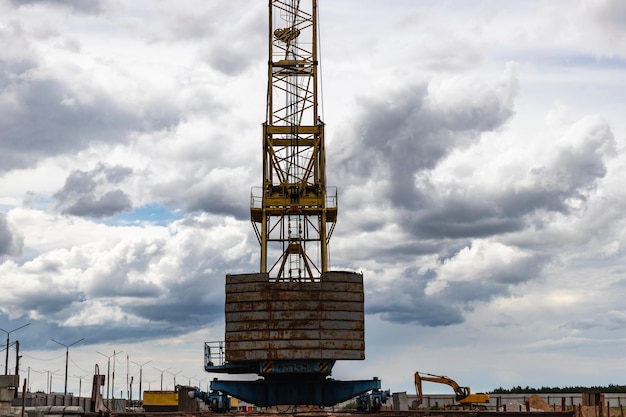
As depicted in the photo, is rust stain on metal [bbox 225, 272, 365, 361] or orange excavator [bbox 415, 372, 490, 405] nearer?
rust stain on metal [bbox 225, 272, 365, 361]

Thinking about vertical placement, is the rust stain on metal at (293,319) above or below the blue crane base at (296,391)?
above

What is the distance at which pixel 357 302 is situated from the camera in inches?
1623

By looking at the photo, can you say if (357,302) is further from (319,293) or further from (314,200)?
(314,200)

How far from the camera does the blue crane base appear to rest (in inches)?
1642

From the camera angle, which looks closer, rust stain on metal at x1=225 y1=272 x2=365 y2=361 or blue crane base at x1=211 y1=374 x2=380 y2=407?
rust stain on metal at x1=225 y1=272 x2=365 y2=361

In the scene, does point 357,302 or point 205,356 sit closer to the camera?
point 357,302

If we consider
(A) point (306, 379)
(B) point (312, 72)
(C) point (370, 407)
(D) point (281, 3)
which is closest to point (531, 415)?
(C) point (370, 407)

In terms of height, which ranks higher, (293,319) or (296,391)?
(293,319)

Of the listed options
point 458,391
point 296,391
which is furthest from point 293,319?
point 458,391

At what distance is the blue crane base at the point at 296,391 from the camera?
41.7 metres

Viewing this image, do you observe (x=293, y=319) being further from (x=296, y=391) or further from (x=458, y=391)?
(x=458, y=391)

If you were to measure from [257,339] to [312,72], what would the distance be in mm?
24232

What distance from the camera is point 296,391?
1656 inches

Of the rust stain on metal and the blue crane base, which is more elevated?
the rust stain on metal
